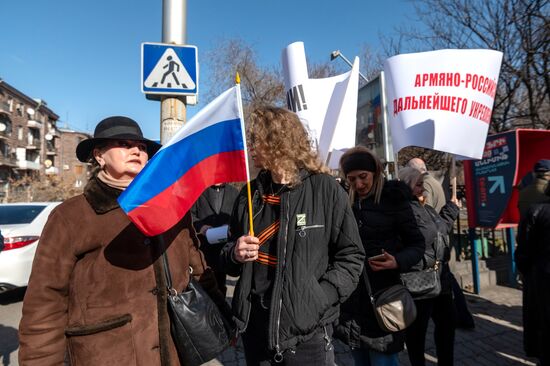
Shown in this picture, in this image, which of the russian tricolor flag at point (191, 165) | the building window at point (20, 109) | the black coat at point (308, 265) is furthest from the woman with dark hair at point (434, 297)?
the building window at point (20, 109)

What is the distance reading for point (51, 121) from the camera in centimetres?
6769

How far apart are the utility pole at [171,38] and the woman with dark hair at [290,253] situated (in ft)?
7.53

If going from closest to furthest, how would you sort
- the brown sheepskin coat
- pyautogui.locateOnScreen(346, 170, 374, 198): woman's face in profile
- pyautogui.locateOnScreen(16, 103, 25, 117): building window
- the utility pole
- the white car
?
the brown sheepskin coat, pyautogui.locateOnScreen(346, 170, 374, 198): woman's face in profile, the utility pole, the white car, pyautogui.locateOnScreen(16, 103, 25, 117): building window

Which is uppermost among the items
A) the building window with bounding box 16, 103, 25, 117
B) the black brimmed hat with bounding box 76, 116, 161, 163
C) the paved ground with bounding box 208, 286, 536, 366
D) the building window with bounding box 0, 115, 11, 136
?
the building window with bounding box 16, 103, 25, 117

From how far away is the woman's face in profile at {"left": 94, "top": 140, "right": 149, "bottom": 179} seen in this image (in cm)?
186

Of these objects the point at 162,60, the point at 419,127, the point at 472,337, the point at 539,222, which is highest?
the point at 162,60

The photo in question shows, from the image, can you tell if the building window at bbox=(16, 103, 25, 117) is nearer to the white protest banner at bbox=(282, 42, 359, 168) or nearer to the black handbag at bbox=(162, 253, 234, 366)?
the white protest banner at bbox=(282, 42, 359, 168)

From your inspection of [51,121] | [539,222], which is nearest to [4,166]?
[51,121]

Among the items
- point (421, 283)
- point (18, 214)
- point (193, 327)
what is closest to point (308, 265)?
point (193, 327)

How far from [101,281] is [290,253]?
93 cm

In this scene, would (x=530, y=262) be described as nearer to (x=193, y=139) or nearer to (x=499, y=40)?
(x=193, y=139)

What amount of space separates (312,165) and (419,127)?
1.75 m

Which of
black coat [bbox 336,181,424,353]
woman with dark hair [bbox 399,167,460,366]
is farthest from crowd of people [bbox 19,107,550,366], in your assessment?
woman with dark hair [bbox 399,167,460,366]

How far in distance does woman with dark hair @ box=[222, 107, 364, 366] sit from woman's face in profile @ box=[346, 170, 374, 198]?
691 millimetres
